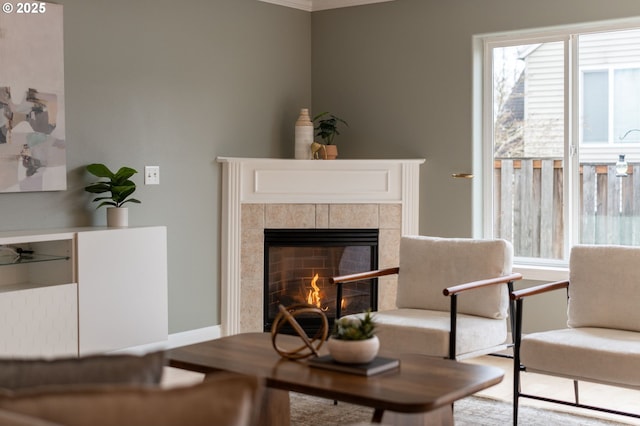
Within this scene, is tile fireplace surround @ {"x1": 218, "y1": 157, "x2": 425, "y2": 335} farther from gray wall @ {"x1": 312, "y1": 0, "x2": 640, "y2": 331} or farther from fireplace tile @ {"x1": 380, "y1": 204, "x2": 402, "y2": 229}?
gray wall @ {"x1": 312, "y1": 0, "x2": 640, "y2": 331}

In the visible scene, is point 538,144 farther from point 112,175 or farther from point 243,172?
point 112,175

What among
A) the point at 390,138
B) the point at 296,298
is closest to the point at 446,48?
the point at 390,138

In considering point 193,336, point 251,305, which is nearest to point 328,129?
point 251,305

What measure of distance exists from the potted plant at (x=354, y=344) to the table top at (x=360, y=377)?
0.07m

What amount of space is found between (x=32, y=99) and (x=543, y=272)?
318 cm

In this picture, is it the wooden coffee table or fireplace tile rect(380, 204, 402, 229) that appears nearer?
the wooden coffee table

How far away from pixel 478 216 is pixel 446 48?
1.14 meters

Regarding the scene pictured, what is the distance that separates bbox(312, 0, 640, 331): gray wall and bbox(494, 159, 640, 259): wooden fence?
0.26 meters

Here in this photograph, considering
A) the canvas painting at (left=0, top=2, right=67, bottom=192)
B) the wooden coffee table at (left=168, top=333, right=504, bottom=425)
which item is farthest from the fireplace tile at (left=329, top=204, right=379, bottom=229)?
the wooden coffee table at (left=168, top=333, right=504, bottom=425)

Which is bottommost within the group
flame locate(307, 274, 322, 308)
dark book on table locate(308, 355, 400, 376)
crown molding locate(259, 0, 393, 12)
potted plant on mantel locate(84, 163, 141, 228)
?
flame locate(307, 274, 322, 308)

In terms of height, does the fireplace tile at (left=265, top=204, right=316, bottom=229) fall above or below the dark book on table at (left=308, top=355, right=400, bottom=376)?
above

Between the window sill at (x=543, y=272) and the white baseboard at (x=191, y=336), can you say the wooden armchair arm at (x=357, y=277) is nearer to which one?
the window sill at (x=543, y=272)

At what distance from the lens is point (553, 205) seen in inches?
213

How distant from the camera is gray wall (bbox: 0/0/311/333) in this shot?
4.82 meters
